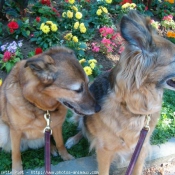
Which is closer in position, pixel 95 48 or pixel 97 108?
pixel 97 108

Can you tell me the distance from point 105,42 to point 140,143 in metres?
3.09

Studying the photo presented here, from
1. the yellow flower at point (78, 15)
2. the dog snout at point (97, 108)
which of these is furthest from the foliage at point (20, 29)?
the dog snout at point (97, 108)

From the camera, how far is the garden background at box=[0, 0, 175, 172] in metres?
4.75

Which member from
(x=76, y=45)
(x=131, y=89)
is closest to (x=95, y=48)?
(x=76, y=45)

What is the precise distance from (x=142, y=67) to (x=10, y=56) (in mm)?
3043

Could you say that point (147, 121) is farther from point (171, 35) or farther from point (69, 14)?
point (171, 35)

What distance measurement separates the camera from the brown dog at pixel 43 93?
2812 millimetres

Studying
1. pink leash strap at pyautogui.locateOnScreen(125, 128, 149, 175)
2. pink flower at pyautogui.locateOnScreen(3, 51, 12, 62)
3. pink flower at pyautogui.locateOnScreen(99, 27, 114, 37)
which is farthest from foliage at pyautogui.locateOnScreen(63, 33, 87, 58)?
pink leash strap at pyautogui.locateOnScreen(125, 128, 149, 175)

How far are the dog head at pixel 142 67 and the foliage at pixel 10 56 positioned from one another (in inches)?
107

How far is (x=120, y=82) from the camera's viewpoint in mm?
2602

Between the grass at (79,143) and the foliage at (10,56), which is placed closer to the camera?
the grass at (79,143)

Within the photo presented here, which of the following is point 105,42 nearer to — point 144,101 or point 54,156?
point 54,156

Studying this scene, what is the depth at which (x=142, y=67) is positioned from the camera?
2453mm

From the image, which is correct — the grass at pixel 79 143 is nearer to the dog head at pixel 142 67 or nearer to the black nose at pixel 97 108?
the black nose at pixel 97 108
